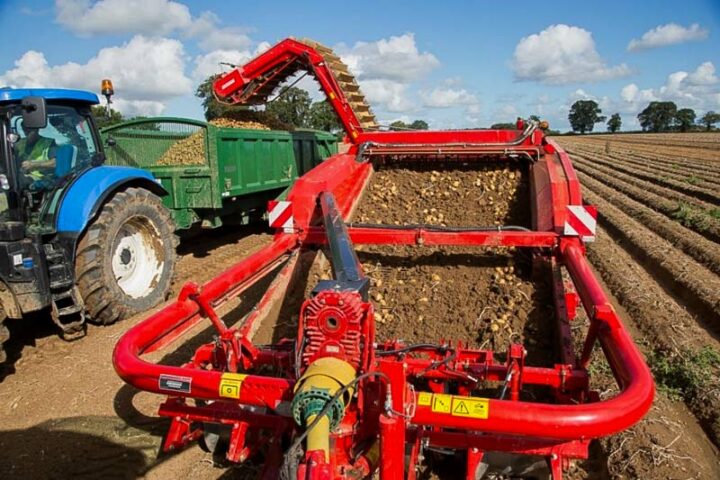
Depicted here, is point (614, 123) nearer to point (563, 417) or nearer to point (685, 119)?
point (685, 119)

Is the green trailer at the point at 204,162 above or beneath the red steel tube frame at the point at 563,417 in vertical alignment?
above

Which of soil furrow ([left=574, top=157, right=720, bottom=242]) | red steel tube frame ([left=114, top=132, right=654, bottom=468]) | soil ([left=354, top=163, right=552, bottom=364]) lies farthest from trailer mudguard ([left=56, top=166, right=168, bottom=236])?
soil furrow ([left=574, top=157, right=720, bottom=242])

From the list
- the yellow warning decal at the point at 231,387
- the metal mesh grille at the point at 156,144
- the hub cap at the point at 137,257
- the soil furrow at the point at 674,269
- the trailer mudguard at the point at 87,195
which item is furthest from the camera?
the metal mesh grille at the point at 156,144

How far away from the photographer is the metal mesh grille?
21.8 ft

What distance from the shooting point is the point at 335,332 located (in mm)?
2111

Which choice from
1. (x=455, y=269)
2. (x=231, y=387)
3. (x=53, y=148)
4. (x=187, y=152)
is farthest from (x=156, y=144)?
(x=231, y=387)

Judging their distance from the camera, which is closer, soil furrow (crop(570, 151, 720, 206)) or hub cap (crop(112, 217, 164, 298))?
hub cap (crop(112, 217, 164, 298))

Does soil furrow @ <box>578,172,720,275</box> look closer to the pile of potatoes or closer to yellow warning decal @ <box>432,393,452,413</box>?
yellow warning decal @ <box>432,393,452,413</box>

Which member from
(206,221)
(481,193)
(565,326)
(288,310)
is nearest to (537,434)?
(565,326)

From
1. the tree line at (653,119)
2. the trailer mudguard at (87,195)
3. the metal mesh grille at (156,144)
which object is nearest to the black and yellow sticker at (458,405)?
the trailer mudguard at (87,195)

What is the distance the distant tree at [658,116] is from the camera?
7900cm

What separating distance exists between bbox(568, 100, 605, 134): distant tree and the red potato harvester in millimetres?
92933

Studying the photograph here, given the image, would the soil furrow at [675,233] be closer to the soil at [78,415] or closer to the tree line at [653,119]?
the soil at [78,415]

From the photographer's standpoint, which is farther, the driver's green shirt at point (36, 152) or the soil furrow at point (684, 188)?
the soil furrow at point (684, 188)
